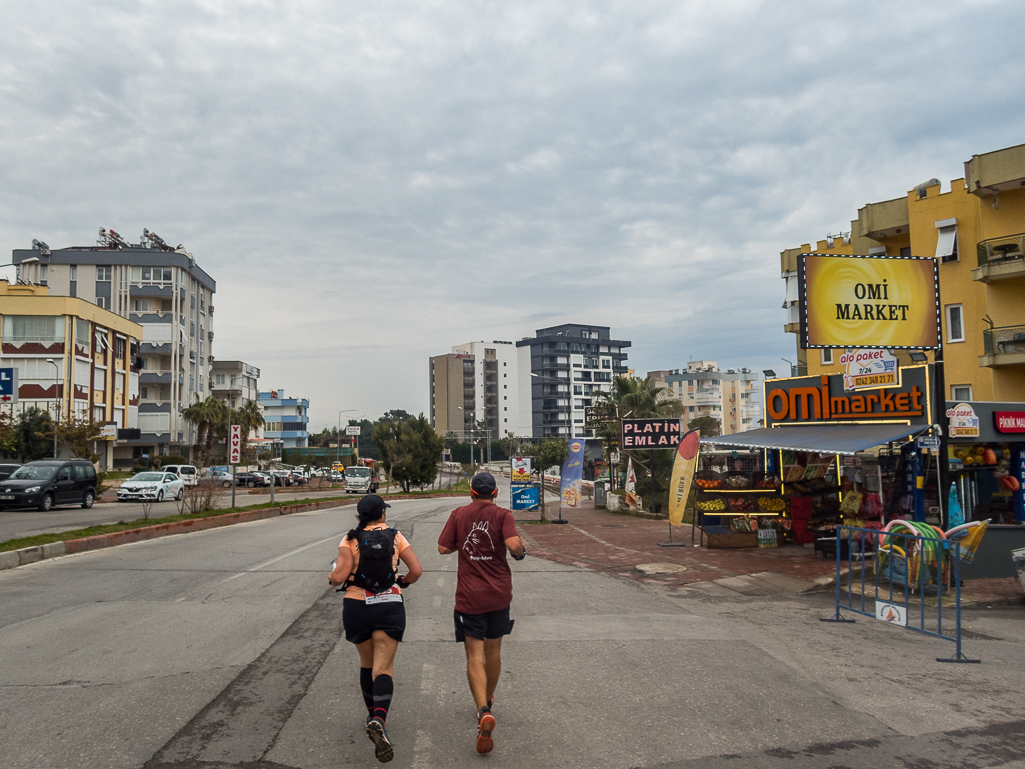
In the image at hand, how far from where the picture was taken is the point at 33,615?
30.6ft

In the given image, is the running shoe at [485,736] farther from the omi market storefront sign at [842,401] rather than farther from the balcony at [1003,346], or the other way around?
the balcony at [1003,346]

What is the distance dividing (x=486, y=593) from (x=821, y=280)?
48.8 ft

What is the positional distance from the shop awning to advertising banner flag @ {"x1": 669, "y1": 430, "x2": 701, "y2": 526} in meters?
0.29

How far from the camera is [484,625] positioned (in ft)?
17.5

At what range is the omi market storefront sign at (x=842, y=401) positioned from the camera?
634 inches

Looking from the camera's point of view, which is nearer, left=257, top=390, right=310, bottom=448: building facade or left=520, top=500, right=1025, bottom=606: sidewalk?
left=520, top=500, right=1025, bottom=606: sidewalk

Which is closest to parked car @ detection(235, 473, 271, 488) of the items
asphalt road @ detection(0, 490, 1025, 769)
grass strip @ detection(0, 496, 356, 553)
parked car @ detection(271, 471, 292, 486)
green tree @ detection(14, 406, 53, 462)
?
parked car @ detection(271, 471, 292, 486)

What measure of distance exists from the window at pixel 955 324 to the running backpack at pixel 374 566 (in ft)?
95.2

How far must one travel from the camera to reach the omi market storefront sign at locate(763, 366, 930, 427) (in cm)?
1609

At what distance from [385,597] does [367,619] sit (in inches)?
7.0

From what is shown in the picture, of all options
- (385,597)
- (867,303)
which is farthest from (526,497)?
(385,597)

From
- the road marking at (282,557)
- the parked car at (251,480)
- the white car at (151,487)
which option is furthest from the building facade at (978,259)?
the parked car at (251,480)

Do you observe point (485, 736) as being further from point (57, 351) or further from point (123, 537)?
point (57, 351)

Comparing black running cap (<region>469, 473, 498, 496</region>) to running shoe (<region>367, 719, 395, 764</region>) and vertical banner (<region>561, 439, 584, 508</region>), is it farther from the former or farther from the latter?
vertical banner (<region>561, 439, 584, 508</region>)
